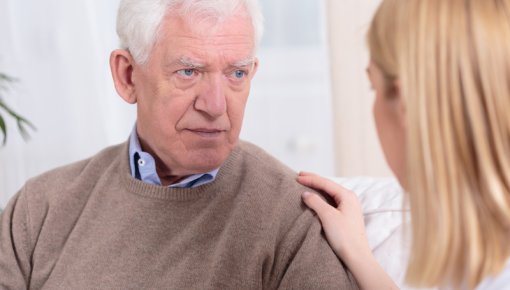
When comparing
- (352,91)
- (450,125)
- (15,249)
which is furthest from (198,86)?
(352,91)

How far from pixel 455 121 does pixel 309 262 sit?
550 millimetres

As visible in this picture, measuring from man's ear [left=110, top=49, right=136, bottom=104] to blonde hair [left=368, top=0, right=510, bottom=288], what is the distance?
0.78 metres

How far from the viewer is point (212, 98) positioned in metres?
1.77

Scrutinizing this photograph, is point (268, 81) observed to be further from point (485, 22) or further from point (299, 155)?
point (485, 22)

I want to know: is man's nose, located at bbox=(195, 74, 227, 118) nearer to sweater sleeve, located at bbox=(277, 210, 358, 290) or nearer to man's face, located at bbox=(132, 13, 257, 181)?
man's face, located at bbox=(132, 13, 257, 181)

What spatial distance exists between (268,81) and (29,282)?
2077mm

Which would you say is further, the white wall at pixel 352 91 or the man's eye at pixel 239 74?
the white wall at pixel 352 91

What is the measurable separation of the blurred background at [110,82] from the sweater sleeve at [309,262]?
6.22 ft

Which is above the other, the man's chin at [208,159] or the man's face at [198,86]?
the man's face at [198,86]

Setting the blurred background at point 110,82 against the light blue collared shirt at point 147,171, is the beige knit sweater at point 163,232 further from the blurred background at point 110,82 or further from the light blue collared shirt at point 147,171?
the blurred background at point 110,82

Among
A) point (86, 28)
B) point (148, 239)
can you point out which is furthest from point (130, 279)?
point (86, 28)

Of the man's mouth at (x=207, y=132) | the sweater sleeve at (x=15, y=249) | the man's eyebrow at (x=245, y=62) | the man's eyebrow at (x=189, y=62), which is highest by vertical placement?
the man's eyebrow at (x=189, y=62)

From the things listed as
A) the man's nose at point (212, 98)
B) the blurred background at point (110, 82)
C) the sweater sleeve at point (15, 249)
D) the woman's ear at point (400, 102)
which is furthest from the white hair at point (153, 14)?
the blurred background at point (110, 82)

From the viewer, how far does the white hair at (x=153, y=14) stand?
69.1 inches
